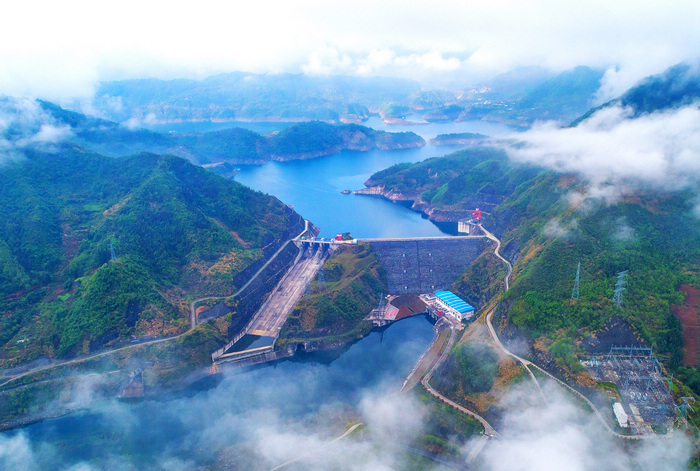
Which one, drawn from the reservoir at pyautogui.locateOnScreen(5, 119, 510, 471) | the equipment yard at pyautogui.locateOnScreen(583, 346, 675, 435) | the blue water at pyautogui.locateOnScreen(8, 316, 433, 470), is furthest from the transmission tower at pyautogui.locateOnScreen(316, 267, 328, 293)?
the equipment yard at pyautogui.locateOnScreen(583, 346, 675, 435)

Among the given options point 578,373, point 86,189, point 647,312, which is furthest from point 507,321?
point 86,189

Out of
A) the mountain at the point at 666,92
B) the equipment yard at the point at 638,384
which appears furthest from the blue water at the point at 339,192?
the equipment yard at the point at 638,384

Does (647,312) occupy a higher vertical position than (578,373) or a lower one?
higher

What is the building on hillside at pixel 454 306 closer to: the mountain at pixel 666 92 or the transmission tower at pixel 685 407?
the transmission tower at pixel 685 407

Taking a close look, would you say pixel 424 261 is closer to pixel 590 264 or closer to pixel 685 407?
pixel 590 264

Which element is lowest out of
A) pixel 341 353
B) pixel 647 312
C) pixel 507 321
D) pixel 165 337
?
pixel 341 353

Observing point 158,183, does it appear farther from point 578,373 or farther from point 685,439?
point 685,439

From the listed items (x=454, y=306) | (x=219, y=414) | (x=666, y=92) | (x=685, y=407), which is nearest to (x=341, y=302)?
(x=454, y=306)

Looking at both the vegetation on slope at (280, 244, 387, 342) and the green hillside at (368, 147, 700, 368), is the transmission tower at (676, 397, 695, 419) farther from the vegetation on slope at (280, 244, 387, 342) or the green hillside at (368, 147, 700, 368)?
the vegetation on slope at (280, 244, 387, 342)
